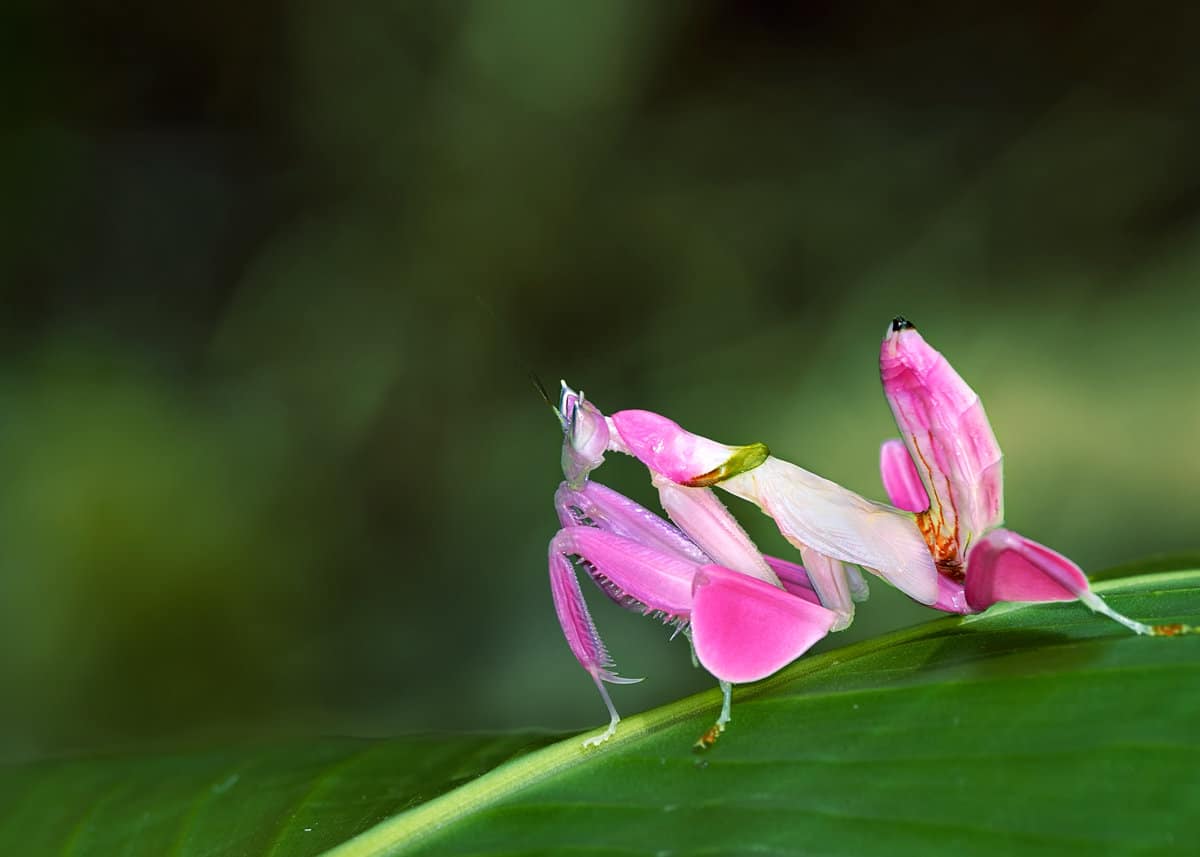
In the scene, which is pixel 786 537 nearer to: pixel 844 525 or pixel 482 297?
pixel 844 525

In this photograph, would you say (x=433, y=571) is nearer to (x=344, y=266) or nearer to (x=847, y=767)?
(x=344, y=266)

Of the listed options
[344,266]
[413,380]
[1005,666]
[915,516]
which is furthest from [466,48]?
[1005,666]

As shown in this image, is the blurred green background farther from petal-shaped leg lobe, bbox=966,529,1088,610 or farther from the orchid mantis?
petal-shaped leg lobe, bbox=966,529,1088,610

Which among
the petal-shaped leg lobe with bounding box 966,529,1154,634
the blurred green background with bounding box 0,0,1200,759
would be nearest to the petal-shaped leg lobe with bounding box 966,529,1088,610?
the petal-shaped leg lobe with bounding box 966,529,1154,634

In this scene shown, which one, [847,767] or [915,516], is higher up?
[915,516]

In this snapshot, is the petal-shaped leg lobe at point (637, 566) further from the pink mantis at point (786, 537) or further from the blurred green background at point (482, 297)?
the blurred green background at point (482, 297)

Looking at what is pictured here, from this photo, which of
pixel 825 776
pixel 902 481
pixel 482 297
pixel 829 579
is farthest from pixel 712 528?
pixel 482 297

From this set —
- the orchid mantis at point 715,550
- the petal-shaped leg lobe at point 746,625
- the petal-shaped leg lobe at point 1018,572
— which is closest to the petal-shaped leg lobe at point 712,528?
the orchid mantis at point 715,550
